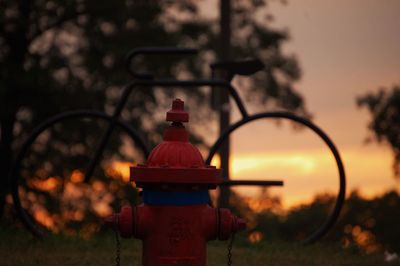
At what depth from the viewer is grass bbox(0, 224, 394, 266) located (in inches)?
285

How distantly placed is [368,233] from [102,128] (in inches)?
464

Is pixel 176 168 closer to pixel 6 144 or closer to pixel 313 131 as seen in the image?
pixel 313 131

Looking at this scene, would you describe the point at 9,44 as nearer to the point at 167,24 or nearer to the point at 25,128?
the point at 25,128

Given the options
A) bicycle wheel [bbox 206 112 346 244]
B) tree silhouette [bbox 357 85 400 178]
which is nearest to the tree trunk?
bicycle wheel [bbox 206 112 346 244]

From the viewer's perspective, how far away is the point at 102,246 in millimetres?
8133

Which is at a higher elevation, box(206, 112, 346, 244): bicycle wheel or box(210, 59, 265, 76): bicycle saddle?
box(210, 59, 265, 76): bicycle saddle

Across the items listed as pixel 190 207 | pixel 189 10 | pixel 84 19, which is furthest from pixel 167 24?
pixel 190 207

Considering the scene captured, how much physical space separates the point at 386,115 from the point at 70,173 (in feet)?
32.5

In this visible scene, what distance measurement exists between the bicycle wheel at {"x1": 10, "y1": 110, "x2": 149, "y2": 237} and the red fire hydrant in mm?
8582

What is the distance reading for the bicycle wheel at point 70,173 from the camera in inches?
544

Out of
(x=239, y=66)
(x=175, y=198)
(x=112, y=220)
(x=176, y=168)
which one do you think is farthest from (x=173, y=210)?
(x=239, y=66)

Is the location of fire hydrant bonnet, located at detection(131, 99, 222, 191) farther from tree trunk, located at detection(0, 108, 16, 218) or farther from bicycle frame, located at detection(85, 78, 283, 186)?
tree trunk, located at detection(0, 108, 16, 218)

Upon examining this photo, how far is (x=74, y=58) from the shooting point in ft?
46.9

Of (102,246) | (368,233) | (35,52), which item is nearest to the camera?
(102,246)
